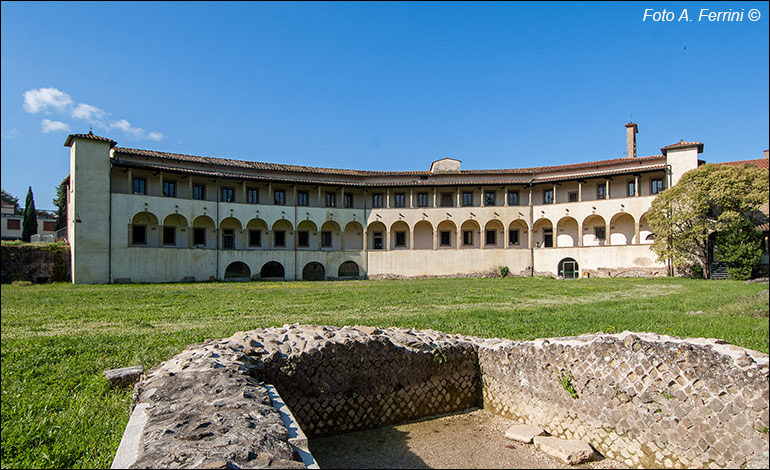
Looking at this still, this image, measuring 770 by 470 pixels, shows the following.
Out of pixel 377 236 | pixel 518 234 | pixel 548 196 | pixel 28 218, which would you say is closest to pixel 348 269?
pixel 377 236

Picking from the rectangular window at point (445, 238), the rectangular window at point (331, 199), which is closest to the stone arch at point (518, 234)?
the rectangular window at point (445, 238)

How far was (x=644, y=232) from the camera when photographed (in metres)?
37.5

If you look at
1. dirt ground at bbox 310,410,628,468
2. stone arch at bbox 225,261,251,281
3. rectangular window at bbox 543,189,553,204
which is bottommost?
dirt ground at bbox 310,410,628,468

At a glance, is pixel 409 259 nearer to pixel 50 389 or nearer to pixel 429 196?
pixel 429 196

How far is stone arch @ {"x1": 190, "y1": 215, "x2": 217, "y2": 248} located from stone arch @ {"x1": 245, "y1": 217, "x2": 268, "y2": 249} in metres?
3.05

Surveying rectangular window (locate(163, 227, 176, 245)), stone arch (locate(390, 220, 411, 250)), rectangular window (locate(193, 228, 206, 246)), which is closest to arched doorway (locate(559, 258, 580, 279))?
stone arch (locate(390, 220, 411, 250))

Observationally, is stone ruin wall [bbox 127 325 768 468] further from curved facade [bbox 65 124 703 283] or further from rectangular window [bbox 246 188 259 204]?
rectangular window [bbox 246 188 259 204]

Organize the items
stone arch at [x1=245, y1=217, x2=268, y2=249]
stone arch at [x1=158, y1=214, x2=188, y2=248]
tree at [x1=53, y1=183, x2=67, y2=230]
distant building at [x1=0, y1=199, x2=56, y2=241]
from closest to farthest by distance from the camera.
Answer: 1. stone arch at [x1=158, y1=214, x2=188, y2=248]
2. stone arch at [x1=245, y1=217, x2=268, y2=249]
3. tree at [x1=53, y1=183, x2=67, y2=230]
4. distant building at [x1=0, y1=199, x2=56, y2=241]

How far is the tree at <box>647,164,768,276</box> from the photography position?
28.1m

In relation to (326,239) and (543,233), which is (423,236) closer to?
(326,239)

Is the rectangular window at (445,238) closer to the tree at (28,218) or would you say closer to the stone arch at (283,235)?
the stone arch at (283,235)

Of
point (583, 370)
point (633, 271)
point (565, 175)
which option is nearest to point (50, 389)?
point (583, 370)

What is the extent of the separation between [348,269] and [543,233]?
19.5m

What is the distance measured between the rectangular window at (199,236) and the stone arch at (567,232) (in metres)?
32.3
